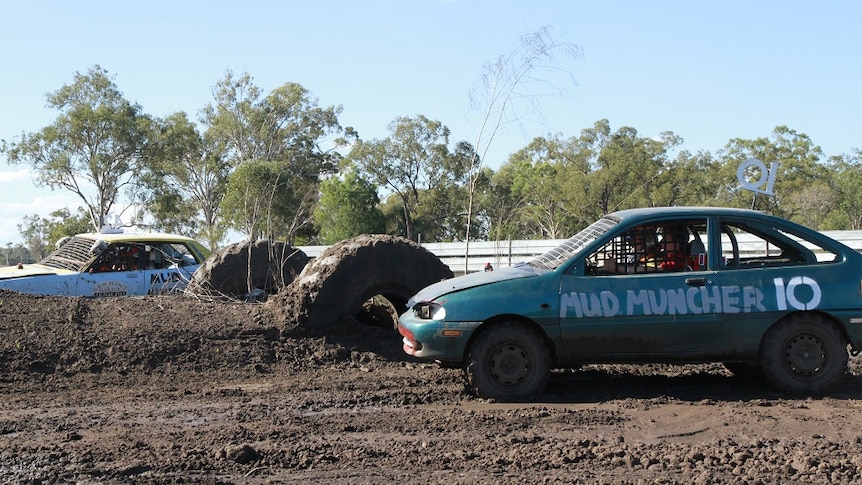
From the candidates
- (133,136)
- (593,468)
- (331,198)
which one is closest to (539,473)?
(593,468)

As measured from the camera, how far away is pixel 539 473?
5199mm

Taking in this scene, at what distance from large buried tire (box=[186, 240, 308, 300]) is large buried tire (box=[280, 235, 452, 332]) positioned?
2.50 metres

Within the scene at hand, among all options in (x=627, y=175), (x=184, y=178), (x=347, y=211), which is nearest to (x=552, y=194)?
(x=627, y=175)

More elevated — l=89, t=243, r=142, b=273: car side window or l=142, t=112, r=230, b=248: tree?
l=142, t=112, r=230, b=248: tree

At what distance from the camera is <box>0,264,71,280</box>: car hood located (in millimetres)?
13633

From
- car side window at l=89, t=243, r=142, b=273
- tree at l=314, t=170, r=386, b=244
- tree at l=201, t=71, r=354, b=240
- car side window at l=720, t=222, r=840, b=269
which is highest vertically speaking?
tree at l=201, t=71, r=354, b=240

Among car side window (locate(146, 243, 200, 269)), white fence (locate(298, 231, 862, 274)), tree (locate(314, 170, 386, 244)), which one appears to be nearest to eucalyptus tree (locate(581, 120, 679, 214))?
tree (locate(314, 170, 386, 244))

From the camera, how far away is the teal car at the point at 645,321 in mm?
7316

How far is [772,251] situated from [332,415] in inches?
171

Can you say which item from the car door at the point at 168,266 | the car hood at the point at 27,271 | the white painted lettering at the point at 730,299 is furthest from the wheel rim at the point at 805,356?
the car hood at the point at 27,271

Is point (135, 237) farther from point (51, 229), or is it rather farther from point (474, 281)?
point (51, 229)

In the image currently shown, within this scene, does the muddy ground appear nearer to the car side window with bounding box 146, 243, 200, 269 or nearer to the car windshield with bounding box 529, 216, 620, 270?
the car windshield with bounding box 529, 216, 620, 270

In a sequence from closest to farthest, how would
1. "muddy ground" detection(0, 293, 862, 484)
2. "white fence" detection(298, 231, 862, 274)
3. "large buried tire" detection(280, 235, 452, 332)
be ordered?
"muddy ground" detection(0, 293, 862, 484) → "large buried tire" detection(280, 235, 452, 332) → "white fence" detection(298, 231, 862, 274)

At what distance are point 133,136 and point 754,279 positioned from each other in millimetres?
48245
